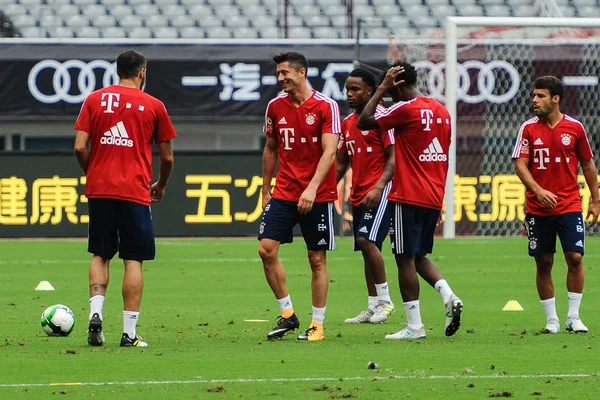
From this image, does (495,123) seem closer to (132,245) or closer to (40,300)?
(40,300)

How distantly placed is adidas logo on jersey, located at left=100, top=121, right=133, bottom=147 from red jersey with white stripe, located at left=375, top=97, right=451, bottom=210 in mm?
1711

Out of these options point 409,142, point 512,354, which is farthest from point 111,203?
point 512,354

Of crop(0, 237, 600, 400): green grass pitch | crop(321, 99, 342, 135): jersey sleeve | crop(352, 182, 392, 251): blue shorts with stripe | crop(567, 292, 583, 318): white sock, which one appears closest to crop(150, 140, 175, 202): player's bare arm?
crop(0, 237, 600, 400): green grass pitch

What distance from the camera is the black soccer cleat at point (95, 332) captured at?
8.45 meters

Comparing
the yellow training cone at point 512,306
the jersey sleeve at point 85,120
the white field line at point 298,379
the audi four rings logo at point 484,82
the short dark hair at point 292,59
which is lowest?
the yellow training cone at point 512,306

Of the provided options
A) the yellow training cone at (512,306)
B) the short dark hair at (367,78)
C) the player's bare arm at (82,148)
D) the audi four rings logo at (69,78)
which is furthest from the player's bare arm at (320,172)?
the audi four rings logo at (69,78)

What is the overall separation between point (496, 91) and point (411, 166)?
56.6 ft

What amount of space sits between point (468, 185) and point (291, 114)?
14793 millimetres

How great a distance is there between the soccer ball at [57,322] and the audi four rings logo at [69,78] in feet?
56.1

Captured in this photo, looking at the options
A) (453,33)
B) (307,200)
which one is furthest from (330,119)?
(453,33)

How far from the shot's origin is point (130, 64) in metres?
8.48

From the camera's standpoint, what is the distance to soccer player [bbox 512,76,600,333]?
953 centimetres

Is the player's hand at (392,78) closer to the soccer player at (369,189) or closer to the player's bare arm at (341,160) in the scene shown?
the soccer player at (369,189)

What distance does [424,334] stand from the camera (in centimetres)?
905
